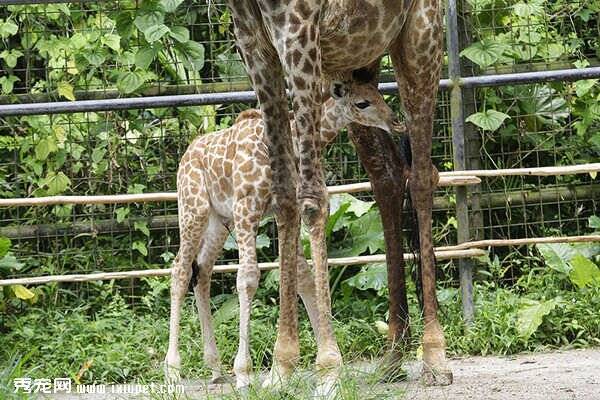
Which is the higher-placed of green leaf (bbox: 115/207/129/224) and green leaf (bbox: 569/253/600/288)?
green leaf (bbox: 115/207/129/224)

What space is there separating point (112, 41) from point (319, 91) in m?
3.59

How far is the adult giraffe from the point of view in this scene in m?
4.78

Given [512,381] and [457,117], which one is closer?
[512,381]

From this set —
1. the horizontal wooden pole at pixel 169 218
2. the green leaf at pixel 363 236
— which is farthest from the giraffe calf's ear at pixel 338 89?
the horizontal wooden pole at pixel 169 218

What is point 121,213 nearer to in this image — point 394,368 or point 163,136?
point 163,136

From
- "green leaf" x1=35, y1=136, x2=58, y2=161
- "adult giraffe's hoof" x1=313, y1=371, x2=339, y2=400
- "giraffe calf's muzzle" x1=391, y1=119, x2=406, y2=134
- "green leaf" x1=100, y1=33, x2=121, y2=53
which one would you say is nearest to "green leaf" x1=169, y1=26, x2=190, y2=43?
"green leaf" x1=100, y1=33, x2=121, y2=53

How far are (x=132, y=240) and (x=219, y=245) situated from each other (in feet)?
5.17

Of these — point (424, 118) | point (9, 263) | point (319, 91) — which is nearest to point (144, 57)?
point (9, 263)

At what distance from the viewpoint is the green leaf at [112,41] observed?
8039mm

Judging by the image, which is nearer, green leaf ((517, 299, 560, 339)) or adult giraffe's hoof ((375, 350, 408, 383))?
adult giraffe's hoof ((375, 350, 408, 383))

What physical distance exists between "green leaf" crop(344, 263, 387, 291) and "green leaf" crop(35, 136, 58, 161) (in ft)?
7.75

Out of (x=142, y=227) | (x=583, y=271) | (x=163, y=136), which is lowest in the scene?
(x=583, y=271)

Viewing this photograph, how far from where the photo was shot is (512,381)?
567 centimetres

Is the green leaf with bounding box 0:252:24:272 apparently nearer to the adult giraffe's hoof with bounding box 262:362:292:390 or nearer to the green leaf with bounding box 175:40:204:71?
the green leaf with bounding box 175:40:204:71
